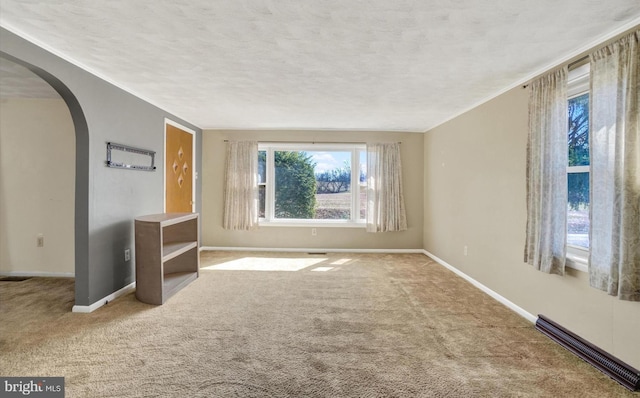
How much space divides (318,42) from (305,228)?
3742 mm

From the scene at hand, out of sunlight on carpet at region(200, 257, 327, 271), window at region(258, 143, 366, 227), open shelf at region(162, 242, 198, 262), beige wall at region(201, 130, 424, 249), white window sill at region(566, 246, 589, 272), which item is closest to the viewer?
white window sill at region(566, 246, 589, 272)

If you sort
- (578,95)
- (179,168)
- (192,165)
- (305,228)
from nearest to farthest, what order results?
(578,95), (179,168), (192,165), (305,228)

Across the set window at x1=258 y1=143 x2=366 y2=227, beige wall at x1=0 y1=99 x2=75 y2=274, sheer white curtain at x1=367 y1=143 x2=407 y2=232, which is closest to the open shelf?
beige wall at x1=0 y1=99 x2=75 y2=274

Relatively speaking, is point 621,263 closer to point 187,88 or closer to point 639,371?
point 639,371

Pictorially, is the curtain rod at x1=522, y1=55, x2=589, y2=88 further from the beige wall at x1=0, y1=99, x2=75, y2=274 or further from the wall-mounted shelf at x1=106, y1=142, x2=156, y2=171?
the beige wall at x1=0, y1=99, x2=75, y2=274

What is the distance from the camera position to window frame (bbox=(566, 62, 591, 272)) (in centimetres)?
212

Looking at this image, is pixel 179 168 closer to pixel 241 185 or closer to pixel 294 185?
pixel 241 185

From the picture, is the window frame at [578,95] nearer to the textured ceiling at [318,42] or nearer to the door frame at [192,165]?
the textured ceiling at [318,42]

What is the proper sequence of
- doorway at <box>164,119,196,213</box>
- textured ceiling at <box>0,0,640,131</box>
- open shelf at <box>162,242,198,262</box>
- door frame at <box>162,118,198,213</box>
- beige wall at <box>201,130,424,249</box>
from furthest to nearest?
1. beige wall at <box>201,130,424,249</box>
2. doorway at <box>164,119,196,213</box>
3. door frame at <box>162,118,198,213</box>
4. open shelf at <box>162,242,198,262</box>
5. textured ceiling at <box>0,0,640,131</box>

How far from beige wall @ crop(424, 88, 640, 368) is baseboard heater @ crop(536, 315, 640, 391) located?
51 mm

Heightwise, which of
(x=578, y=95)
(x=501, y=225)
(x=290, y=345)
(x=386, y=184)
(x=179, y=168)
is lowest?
(x=290, y=345)

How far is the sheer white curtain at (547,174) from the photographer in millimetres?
2246

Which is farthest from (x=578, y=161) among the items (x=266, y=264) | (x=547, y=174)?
(x=266, y=264)

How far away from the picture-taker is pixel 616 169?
1.79m
